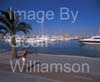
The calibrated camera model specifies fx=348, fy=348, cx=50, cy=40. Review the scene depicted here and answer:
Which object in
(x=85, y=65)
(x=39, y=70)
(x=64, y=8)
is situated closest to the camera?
(x=39, y=70)

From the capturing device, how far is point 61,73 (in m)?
21.1

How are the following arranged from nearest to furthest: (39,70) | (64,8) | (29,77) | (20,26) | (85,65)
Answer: (29,77)
(39,70)
(85,65)
(20,26)
(64,8)

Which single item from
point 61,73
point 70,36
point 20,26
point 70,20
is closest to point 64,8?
point 70,20

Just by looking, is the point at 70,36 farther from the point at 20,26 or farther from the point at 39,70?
the point at 39,70

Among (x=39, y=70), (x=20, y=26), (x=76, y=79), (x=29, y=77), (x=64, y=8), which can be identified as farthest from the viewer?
(x=64, y=8)

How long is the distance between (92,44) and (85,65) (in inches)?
1577

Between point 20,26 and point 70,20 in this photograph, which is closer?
point 20,26

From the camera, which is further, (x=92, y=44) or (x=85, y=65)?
(x=92, y=44)

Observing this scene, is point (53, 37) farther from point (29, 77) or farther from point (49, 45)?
point (29, 77)

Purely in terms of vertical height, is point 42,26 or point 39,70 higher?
point 42,26

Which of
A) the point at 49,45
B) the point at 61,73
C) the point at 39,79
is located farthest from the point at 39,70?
the point at 49,45

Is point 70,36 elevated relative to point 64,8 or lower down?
lower down

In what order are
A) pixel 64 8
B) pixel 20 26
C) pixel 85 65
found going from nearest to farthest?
pixel 85 65
pixel 20 26
pixel 64 8

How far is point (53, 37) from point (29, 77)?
30.3 m
